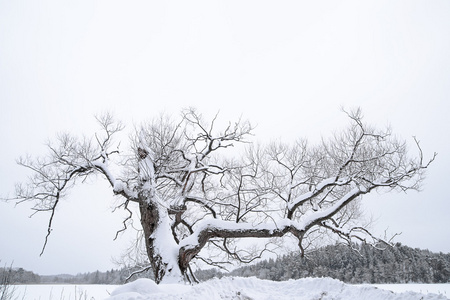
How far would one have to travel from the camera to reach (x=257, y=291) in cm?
696

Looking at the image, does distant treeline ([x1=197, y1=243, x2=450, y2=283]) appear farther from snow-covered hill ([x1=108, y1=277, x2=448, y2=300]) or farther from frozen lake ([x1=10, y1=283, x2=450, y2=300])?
snow-covered hill ([x1=108, y1=277, x2=448, y2=300])

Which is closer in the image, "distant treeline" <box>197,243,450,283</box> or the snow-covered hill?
the snow-covered hill

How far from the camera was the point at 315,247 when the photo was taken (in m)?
11.6

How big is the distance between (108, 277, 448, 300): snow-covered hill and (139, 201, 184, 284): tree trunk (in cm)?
178

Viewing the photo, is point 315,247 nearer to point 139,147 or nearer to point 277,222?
point 277,222

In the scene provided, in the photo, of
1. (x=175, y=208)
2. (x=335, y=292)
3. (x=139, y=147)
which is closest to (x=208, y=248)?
(x=175, y=208)

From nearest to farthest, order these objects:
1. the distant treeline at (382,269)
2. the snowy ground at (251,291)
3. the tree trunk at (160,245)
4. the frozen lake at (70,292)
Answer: the frozen lake at (70,292)
the snowy ground at (251,291)
the tree trunk at (160,245)
the distant treeline at (382,269)

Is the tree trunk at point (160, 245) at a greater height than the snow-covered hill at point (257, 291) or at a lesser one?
greater

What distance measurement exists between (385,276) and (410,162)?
36.0m

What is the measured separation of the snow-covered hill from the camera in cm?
479

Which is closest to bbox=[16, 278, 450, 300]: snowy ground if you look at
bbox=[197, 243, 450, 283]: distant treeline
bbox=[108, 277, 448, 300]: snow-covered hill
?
bbox=[108, 277, 448, 300]: snow-covered hill

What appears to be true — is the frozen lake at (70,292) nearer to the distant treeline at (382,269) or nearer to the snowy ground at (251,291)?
the snowy ground at (251,291)

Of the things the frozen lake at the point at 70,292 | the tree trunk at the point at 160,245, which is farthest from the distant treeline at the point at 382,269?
the tree trunk at the point at 160,245

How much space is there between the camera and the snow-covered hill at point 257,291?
479 centimetres
